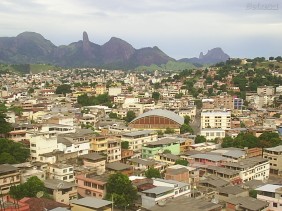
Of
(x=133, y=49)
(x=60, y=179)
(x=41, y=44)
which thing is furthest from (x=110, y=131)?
(x=41, y=44)

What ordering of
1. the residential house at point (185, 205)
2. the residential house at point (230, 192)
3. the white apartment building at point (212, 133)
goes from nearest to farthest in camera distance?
the residential house at point (185, 205), the residential house at point (230, 192), the white apartment building at point (212, 133)

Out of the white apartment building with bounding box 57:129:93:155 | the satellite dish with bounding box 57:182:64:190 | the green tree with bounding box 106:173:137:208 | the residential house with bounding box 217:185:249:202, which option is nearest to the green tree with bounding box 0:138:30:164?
the white apartment building with bounding box 57:129:93:155

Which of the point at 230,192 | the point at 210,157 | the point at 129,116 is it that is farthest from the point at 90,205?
the point at 129,116

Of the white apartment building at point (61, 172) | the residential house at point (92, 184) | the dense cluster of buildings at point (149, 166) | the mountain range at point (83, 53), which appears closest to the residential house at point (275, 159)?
the dense cluster of buildings at point (149, 166)

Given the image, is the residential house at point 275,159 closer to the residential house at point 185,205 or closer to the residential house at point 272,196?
the residential house at point 272,196

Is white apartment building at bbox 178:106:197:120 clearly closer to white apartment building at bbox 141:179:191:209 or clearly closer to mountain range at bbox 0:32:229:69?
white apartment building at bbox 141:179:191:209

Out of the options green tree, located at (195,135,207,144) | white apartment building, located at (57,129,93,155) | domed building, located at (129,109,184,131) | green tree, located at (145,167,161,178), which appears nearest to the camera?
green tree, located at (145,167,161,178)
